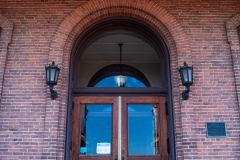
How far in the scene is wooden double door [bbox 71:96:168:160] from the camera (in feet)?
18.9

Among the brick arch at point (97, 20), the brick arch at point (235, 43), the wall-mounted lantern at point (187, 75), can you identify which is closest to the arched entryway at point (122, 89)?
the brick arch at point (97, 20)

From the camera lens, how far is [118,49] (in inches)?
287

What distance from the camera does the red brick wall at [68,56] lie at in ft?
17.8

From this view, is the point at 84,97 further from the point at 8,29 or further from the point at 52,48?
the point at 8,29

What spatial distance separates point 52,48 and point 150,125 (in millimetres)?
2550

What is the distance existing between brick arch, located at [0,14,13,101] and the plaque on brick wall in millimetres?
4071

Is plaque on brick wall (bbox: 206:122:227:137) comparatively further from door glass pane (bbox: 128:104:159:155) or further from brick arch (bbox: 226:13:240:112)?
door glass pane (bbox: 128:104:159:155)

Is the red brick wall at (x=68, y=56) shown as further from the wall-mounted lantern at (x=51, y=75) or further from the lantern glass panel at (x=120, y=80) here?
the lantern glass panel at (x=120, y=80)

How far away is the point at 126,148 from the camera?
5.75 metres

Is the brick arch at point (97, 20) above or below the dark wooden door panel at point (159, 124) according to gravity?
above

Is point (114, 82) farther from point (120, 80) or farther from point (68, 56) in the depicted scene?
point (68, 56)

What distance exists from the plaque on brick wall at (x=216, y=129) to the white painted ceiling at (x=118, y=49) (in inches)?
76.6

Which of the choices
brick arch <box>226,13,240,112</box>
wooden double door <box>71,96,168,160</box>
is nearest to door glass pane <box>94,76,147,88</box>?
wooden double door <box>71,96,168,160</box>

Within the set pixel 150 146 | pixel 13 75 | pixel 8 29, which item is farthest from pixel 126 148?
pixel 8 29
